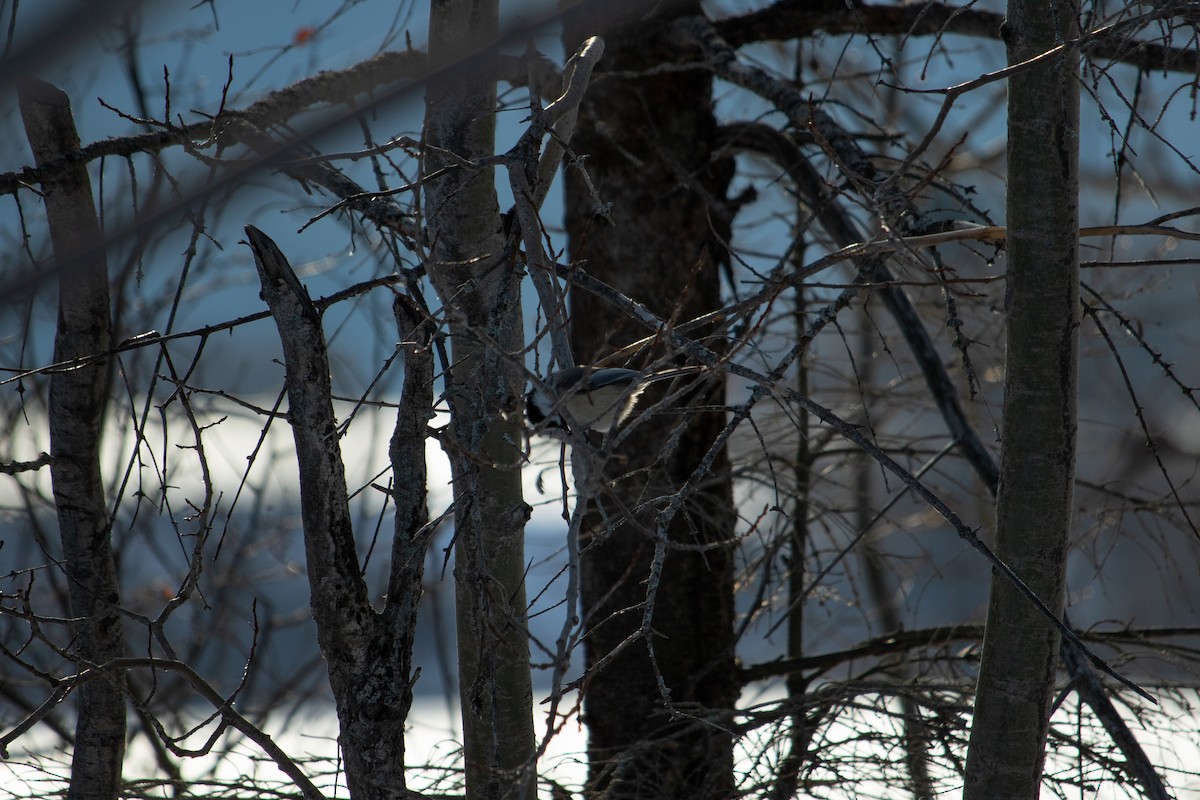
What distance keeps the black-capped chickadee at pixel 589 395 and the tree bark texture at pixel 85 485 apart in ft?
3.04

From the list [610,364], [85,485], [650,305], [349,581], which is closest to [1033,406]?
[610,364]

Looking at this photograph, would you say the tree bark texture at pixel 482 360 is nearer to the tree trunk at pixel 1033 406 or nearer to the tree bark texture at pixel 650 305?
the tree trunk at pixel 1033 406

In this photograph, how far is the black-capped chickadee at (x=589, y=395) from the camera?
41.6 inches

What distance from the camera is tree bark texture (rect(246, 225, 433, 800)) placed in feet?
5.20

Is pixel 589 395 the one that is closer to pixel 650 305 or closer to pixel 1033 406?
pixel 1033 406

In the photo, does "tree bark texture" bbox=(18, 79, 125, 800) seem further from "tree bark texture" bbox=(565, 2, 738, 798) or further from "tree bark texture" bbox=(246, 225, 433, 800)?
"tree bark texture" bbox=(565, 2, 738, 798)

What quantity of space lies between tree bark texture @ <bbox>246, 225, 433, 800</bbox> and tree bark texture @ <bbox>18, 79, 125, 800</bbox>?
0.66 m

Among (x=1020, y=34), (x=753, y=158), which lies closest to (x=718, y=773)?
(x=1020, y=34)

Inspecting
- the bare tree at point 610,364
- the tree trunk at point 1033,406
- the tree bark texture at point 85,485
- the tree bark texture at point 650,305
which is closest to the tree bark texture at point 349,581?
the bare tree at point 610,364

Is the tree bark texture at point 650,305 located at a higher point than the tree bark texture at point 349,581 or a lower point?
higher

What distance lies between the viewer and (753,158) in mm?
4336

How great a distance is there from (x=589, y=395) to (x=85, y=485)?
112cm

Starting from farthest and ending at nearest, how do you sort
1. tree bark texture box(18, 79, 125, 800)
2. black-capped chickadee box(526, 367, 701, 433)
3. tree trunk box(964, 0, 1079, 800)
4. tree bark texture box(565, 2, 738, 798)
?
tree bark texture box(565, 2, 738, 798) → tree bark texture box(18, 79, 125, 800) → tree trunk box(964, 0, 1079, 800) → black-capped chickadee box(526, 367, 701, 433)

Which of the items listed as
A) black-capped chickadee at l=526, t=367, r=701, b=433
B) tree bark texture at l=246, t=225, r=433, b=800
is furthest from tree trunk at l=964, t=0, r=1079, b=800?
tree bark texture at l=246, t=225, r=433, b=800
